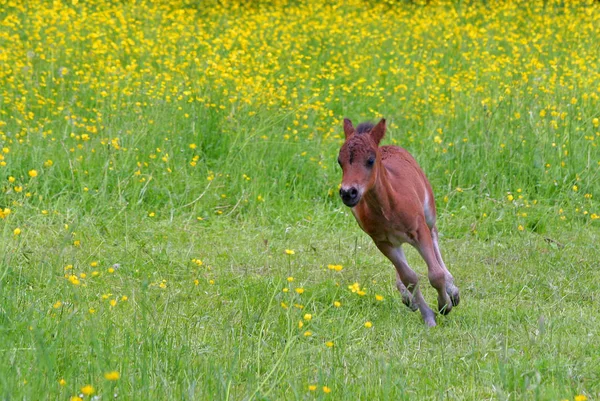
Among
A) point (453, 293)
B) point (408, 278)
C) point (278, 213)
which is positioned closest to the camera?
point (408, 278)

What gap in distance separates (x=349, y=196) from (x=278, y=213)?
9.51ft

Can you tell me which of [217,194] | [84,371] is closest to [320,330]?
[84,371]

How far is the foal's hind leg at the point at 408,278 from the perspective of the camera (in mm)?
5592

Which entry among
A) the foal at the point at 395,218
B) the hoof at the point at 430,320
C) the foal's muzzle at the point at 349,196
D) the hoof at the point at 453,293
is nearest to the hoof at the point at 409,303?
the foal at the point at 395,218

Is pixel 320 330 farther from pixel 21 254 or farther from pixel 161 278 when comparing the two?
pixel 21 254

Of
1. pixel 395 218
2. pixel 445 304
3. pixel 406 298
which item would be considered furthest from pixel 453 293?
pixel 395 218

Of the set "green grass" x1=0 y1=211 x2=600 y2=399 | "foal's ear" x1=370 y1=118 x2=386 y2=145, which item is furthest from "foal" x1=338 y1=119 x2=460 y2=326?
"green grass" x1=0 y1=211 x2=600 y2=399

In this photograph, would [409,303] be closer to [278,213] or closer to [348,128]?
[348,128]

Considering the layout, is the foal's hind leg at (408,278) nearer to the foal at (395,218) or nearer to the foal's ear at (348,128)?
the foal at (395,218)

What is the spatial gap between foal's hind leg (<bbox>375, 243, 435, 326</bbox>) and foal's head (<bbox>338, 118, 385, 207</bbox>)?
1.81ft

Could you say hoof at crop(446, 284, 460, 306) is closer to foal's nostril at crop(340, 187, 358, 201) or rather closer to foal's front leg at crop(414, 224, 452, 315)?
foal's front leg at crop(414, 224, 452, 315)

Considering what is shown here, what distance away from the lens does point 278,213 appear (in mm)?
7910

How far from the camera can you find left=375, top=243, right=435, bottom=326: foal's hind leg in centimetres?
559

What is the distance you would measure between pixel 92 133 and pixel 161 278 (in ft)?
8.34
